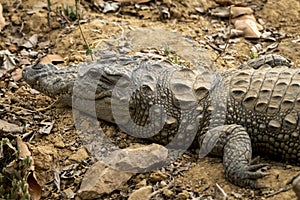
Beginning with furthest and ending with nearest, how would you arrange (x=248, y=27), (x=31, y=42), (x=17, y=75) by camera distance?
(x=248, y=27) → (x=31, y=42) → (x=17, y=75)

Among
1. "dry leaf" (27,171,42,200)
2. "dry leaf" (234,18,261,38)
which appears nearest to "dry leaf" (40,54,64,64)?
"dry leaf" (27,171,42,200)

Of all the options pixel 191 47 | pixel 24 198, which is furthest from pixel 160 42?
pixel 24 198

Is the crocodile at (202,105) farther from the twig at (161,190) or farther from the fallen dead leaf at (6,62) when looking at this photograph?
the fallen dead leaf at (6,62)

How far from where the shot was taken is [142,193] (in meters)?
4.22

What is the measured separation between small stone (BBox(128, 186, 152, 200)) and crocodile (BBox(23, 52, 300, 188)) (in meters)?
0.61

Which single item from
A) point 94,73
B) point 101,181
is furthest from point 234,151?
point 94,73

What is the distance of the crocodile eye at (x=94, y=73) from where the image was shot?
16.6ft

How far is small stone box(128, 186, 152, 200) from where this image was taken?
4184mm

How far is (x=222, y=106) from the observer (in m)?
4.74

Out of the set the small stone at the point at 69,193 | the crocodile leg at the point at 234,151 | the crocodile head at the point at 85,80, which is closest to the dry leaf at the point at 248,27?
the crocodile head at the point at 85,80

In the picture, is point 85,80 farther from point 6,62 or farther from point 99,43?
point 6,62

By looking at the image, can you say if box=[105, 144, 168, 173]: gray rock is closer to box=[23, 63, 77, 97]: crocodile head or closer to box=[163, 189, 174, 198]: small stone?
box=[163, 189, 174, 198]: small stone

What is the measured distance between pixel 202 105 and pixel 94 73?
0.97 meters

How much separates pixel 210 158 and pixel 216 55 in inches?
70.8
